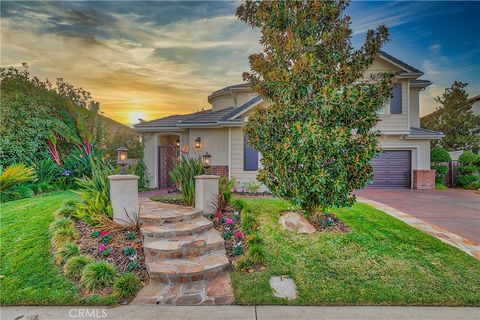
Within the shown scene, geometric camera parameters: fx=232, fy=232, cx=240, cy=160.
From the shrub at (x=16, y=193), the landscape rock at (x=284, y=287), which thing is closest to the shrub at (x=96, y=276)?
the landscape rock at (x=284, y=287)

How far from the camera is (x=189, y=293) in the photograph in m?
3.38

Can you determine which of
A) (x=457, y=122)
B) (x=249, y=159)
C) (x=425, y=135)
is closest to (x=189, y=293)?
(x=249, y=159)

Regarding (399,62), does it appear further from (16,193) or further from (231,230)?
(16,193)

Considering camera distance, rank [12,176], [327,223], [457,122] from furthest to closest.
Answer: [457,122], [12,176], [327,223]

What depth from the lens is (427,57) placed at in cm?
1177

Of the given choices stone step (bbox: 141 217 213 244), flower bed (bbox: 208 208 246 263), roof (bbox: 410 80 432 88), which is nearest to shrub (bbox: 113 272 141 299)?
stone step (bbox: 141 217 213 244)

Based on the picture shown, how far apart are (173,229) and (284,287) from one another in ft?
7.81

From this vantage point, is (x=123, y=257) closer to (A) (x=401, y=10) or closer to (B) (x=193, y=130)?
(B) (x=193, y=130)

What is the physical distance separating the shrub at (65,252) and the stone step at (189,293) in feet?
5.13

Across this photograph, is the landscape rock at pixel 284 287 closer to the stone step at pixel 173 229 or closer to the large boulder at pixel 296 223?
the large boulder at pixel 296 223

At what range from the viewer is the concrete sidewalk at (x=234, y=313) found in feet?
9.50

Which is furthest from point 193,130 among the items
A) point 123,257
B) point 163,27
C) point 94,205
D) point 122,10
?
point 123,257

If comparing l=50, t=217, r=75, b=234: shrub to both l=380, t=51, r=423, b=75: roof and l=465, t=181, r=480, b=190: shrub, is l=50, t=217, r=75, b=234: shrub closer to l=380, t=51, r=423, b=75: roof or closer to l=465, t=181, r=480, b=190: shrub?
l=380, t=51, r=423, b=75: roof

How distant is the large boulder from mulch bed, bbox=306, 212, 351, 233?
286 mm
